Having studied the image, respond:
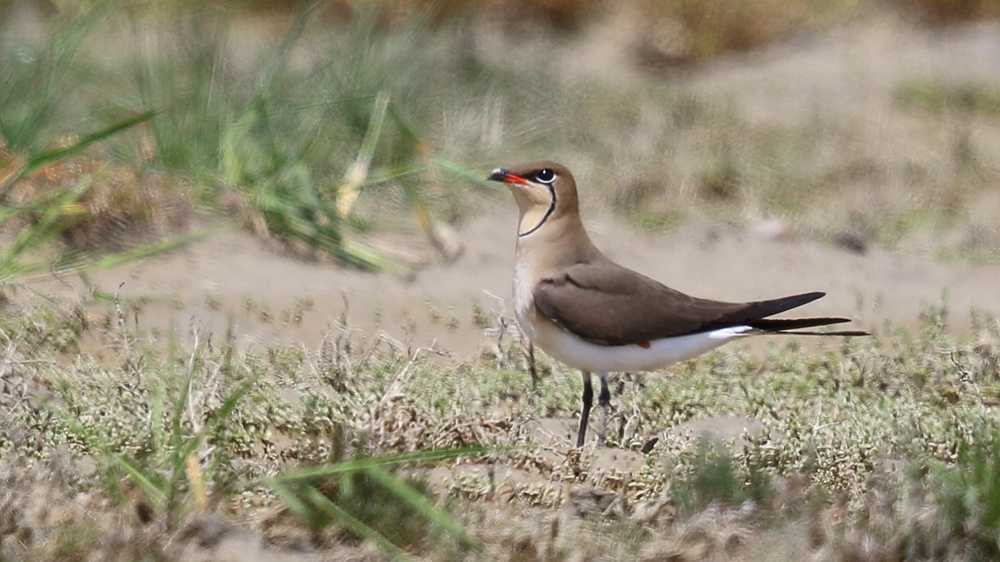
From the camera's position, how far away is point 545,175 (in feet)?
16.2

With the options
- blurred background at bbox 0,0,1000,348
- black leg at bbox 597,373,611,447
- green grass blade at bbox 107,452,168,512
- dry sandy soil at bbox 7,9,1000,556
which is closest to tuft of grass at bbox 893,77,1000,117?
blurred background at bbox 0,0,1000,348

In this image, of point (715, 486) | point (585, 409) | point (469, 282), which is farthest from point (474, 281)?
point (715, 486)

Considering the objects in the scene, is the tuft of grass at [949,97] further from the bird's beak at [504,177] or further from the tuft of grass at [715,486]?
the tuft of grass at [715,486]

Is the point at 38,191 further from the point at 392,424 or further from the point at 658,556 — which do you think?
the point at 658,556

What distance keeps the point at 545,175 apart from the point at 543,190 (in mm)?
48

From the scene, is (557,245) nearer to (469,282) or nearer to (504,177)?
(504,177)

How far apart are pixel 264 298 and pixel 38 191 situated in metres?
1.05

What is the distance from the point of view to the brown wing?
15.0 feet

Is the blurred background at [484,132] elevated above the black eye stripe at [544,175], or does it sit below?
above

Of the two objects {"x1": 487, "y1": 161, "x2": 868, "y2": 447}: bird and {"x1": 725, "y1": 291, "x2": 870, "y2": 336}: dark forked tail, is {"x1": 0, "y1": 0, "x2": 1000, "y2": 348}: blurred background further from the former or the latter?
{"x1": 725, "y1": 291, "x2": 870, "y2": 336}: dark forked tail

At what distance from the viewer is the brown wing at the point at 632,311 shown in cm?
457

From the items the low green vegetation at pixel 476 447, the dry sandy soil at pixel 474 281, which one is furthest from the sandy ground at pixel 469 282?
the low green vegetation at pixel 476 447

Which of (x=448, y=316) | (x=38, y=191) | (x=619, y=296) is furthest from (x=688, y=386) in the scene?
(x=38, y=191)

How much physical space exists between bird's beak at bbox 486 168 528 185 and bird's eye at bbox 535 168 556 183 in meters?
0.04
